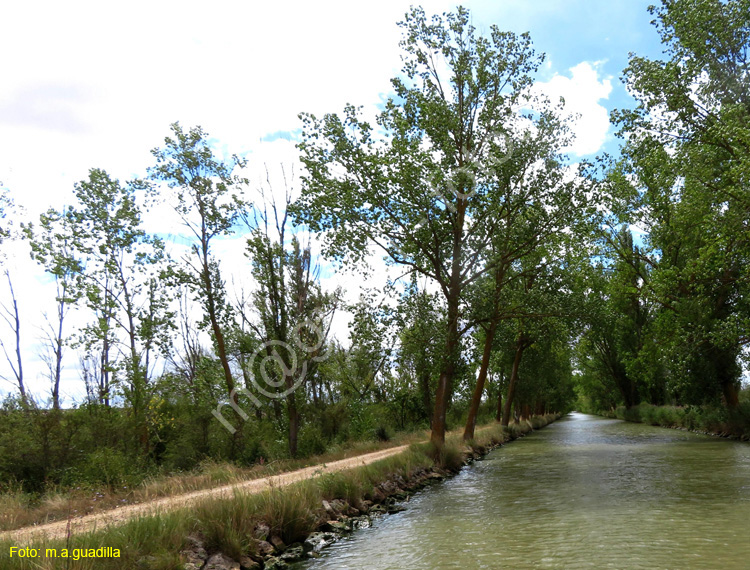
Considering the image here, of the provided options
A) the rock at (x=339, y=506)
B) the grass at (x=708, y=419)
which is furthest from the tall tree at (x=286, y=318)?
the grass at (x=708, y=419)

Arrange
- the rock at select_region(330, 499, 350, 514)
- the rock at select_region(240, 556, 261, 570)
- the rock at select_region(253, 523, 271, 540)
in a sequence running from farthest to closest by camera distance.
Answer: the rock at select_region(330, 499, 350, 514)
the rock at select_region(253, 523, 271, 540)
the rock at select_region(240, 556, 261, 570)

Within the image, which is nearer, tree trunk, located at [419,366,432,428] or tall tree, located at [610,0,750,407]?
tall tree, located at [610,0,750,407]

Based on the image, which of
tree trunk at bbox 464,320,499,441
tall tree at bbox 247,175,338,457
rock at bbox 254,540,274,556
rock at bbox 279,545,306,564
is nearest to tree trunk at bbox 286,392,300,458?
tall tree at bbox 247,175,338,457

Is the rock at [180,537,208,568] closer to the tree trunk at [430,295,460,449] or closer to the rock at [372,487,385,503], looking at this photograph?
the rock at [372,487,385,503]

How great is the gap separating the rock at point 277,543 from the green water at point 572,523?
2.78ft

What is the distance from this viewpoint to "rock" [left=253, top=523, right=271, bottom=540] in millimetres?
9133

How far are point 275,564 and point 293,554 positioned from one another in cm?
48

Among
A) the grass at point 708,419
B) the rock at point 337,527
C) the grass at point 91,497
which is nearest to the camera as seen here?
the rock at point 337,527

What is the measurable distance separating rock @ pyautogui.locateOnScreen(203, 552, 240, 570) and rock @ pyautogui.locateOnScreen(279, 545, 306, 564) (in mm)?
990

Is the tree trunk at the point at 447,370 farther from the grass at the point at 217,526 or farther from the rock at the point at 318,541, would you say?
the rock at the point at 318,541

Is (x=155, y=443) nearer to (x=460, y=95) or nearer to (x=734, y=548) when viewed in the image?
(x=460, y=95)

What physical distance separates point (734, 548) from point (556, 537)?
2560 millimetres

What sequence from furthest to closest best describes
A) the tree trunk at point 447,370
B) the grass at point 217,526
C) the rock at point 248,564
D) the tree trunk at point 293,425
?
the tree trunk at point 293,425
the tree trunk at point 447,370
the rock at point 248,564
the grass at point 217,526

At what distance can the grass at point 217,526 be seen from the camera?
6523mm
